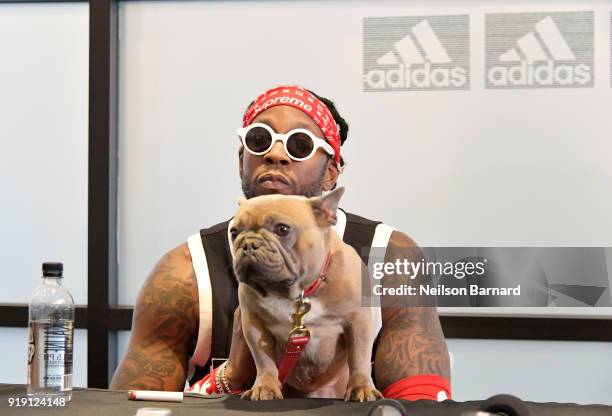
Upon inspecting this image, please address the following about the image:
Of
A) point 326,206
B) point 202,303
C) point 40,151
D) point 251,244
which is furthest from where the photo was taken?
point 40,151

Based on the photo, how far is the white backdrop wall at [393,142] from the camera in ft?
12.8

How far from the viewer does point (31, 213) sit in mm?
4230

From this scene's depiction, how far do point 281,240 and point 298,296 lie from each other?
0.42 feet

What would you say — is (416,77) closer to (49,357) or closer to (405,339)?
(405,339)

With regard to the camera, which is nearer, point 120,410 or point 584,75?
point 120,410

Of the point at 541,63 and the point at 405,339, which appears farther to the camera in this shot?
the point at 541,63

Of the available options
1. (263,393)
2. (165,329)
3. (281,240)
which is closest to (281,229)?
(281,240)

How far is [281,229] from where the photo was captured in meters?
1.29

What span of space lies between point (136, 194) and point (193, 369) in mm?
2319

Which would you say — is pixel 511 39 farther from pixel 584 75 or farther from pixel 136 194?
pixel 136 194

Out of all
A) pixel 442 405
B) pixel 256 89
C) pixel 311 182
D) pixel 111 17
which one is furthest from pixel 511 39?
pixel 442 405

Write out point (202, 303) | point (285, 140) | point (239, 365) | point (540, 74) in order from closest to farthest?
point (239, 365) → point (285, 140) → point (202, 303) → point (540, 74)

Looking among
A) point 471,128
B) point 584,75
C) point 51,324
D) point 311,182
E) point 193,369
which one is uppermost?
point 584,75

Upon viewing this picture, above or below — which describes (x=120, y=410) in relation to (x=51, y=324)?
below
